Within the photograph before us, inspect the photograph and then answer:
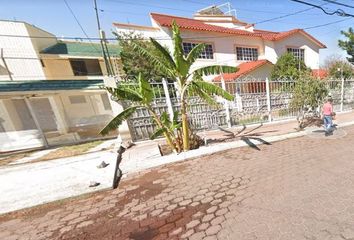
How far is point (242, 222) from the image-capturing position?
3000 millimetres

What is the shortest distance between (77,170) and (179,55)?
15.1 feet

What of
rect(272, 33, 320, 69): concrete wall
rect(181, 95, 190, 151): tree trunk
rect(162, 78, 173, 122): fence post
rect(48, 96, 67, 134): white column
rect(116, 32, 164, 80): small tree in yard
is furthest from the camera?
rect(272, 33, 320, 69): concrete wall

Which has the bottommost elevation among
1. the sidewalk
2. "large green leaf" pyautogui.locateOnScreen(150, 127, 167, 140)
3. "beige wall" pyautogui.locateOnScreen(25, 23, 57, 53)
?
the sidewalk

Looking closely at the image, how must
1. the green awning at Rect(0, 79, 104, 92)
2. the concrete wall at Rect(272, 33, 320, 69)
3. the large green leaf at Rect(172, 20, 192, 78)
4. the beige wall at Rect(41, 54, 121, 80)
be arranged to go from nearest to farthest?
1. the large green leaf at Rect(172, 20, 192, 78)
2. the green awning at Rect(0, 79, 104, 92)
3. the beige wall at Rect(41, 54, 121, 80)
4. the concrete wall at Rect(272, 33, 320, 69)

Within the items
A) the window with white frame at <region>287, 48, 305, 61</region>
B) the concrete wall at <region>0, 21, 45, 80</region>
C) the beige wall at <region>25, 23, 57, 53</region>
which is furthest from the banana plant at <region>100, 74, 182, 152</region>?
the window with white frame at <region>287, 48, 305, 61</region>

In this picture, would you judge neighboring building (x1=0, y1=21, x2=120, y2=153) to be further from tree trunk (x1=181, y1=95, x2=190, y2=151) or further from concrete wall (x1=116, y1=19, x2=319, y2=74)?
concrete wall (x1=116, y1=19, x2=319, y2=74)

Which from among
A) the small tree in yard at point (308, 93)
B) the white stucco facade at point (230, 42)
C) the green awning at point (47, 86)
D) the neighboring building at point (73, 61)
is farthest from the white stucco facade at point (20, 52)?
the small tree in yard at point (308, 93)

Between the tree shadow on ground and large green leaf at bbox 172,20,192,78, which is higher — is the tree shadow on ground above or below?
below

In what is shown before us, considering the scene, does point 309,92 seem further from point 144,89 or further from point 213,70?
point 144,89

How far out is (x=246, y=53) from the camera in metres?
18.9

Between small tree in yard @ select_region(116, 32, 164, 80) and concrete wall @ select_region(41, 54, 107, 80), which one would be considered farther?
concrete wall @ select_region(41, 54, 107, 80)

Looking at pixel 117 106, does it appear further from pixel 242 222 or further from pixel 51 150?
pixel 242 222

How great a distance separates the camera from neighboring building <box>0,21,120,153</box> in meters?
8.84

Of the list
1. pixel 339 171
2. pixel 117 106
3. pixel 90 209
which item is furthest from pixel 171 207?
pixel 117 106
